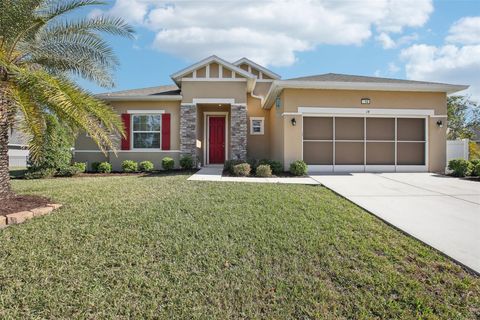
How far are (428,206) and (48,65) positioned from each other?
904 centimetres

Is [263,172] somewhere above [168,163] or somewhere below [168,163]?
below

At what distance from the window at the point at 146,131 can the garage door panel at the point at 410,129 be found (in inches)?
426

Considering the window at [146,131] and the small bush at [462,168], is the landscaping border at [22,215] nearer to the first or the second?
Result: the window at [146,131]

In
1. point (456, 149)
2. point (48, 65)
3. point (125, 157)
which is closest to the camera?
point (48, 65)

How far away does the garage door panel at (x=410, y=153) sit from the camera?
36.9 feet

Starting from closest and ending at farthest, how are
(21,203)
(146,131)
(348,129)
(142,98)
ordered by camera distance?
(21,203) → (348,129) → (142,98) → (146,131)

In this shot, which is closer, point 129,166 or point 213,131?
point 129,166

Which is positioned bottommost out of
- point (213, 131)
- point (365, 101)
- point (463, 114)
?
point (213, 131)

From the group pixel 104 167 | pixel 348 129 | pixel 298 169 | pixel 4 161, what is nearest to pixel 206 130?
pixel 104 167

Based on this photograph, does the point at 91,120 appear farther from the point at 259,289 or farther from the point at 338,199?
the point at 338,199

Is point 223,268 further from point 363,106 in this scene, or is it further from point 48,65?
point 363,106

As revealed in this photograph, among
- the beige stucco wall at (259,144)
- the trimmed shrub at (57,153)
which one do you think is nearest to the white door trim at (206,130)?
the beige stucco wall at (259,144)

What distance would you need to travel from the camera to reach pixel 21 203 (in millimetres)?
5340

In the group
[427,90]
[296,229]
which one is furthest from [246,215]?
[427,90]
